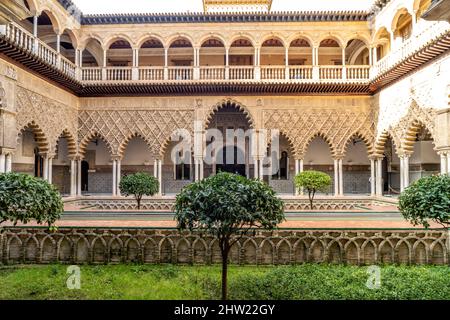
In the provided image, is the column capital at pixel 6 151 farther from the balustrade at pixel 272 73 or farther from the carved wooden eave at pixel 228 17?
the balustrade at pixel 272 73

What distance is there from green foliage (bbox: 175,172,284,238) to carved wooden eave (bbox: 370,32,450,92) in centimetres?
780

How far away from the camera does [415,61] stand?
1026 cm

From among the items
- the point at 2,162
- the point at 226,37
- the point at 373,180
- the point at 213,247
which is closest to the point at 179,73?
the point at 226,37

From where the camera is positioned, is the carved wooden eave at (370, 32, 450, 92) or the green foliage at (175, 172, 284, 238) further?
the carved wooden eave at (370, 32, 450, 92)

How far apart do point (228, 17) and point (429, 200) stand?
1198cm

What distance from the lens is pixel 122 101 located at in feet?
47.2

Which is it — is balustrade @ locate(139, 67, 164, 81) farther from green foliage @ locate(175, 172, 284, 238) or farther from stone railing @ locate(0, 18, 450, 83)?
green foliage @ locate(175, 172, 284, 238)

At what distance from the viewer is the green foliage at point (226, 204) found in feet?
12.8

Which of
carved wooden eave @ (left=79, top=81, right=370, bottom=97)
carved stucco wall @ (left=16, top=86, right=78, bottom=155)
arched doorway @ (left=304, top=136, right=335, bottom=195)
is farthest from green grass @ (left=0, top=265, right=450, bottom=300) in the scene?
arched doorway @ (left=304, top=136, right=335, bottom=195)

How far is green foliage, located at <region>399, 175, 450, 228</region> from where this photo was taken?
4.44 m

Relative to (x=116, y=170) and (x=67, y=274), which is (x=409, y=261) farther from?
(x=116, y=170)

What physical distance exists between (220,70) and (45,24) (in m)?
7.89

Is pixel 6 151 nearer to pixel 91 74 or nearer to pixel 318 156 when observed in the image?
pixel 91 74
